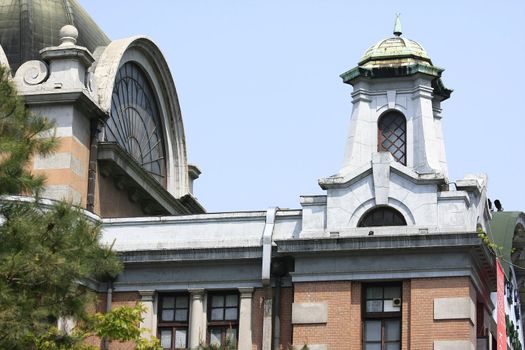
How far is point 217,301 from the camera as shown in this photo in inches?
1393

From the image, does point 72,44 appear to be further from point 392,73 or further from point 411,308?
point 411,308

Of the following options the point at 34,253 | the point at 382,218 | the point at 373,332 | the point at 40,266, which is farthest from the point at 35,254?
the point at 382,218

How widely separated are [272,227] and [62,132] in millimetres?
6214

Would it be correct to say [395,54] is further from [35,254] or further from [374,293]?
[35,254]

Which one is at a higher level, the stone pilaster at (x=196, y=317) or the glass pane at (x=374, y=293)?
the glass pane at (x=374, y=293)

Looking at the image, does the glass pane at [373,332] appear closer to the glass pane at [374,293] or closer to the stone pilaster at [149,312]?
the glass pane at [374,293]

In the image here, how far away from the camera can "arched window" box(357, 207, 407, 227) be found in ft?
112

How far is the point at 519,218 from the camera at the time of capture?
38.2 m

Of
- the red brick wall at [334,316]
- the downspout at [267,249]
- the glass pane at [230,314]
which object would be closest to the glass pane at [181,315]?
the glass pane at [230,314]

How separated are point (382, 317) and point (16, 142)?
11183 millimetres

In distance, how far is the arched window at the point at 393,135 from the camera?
36.5 meters

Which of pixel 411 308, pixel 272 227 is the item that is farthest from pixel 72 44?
pixel 411 308

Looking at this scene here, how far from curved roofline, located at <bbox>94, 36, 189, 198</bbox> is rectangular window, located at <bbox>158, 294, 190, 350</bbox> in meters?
7.66

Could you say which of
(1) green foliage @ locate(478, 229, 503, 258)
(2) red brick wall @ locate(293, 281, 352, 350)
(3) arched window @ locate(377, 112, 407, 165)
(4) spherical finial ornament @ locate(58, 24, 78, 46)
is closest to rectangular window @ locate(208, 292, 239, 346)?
(2) red brick wall @ locate(293, 281, 352, 350)
